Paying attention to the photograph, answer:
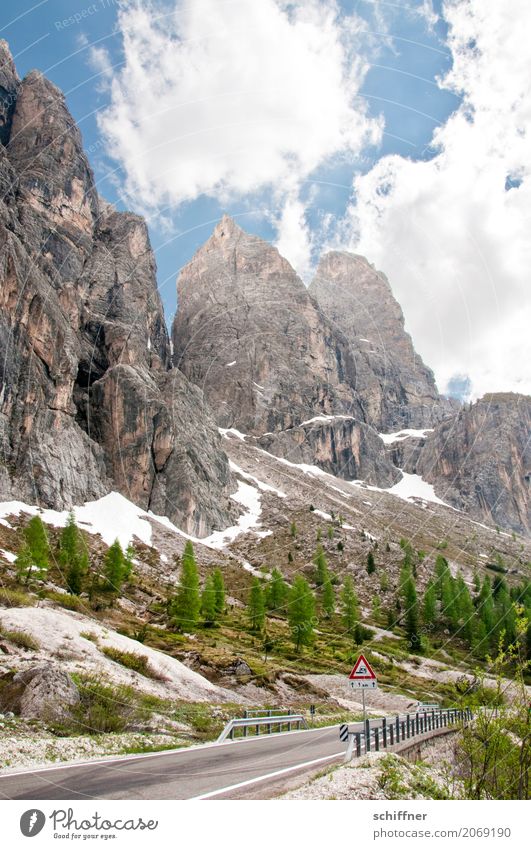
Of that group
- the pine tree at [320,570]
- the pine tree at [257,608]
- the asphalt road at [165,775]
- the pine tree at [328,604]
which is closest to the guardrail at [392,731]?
the asphalt road at [165,775]

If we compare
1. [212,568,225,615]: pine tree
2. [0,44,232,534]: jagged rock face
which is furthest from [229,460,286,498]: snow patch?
[212,568,225,615]: pine tree

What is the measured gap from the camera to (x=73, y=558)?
6525 centimetres

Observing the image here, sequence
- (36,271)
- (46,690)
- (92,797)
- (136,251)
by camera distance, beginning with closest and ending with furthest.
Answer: (92,797) < (46,690) < (36,271) < (136,251)

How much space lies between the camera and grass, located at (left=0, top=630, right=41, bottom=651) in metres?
21.5

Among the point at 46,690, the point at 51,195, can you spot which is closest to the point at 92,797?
the point at 46,690

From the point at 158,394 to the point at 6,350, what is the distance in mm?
49130

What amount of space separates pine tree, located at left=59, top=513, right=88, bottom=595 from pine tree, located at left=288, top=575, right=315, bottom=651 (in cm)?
2485

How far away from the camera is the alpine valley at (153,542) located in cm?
2322

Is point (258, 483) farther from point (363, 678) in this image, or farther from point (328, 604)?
point (363, 678)

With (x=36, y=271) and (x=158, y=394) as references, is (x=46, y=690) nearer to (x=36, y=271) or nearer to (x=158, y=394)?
(x=36, y=271)

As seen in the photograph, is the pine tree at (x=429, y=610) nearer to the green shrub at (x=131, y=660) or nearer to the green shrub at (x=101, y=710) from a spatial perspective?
the green shrub at (x=131, y=660)

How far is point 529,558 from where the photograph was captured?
17500 centimetres

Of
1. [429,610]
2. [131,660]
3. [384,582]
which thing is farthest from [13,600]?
[384,582]

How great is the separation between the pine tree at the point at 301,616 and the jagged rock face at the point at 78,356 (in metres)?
50.6
